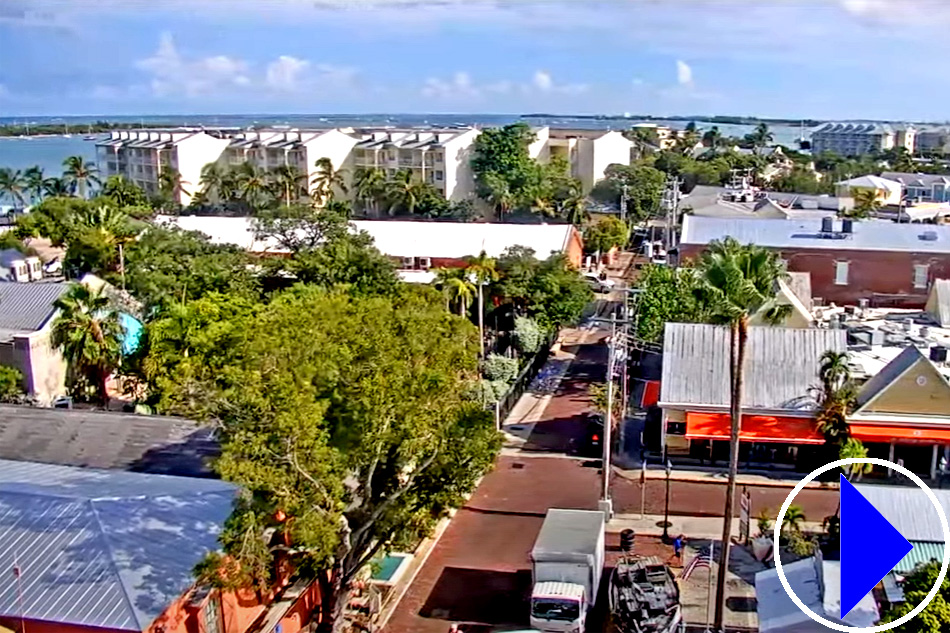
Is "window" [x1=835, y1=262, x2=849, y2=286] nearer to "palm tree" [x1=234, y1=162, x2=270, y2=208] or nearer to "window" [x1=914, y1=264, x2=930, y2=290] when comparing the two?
"window" [x1=914, y1=264, x2=930, y2=290]

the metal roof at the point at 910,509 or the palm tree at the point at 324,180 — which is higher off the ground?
the palm tree at the point at 324,180

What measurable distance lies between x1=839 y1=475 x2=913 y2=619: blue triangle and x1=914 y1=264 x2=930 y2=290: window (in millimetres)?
36538

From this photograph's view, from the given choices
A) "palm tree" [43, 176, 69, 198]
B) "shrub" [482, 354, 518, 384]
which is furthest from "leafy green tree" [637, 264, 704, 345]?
"palm tree" [43, 176, 69, 198]

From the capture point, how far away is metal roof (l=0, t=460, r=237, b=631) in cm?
1945

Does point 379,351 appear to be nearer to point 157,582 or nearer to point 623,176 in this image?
point 157,582

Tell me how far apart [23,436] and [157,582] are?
448 inches

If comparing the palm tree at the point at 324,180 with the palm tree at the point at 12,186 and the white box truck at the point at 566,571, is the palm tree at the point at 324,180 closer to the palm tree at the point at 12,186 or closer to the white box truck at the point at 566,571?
the palm tree at the point at 12,186

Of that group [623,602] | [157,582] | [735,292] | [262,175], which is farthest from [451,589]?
[262,175]

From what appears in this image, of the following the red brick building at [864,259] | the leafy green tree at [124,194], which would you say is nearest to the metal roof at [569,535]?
the red brick building at [864,259]

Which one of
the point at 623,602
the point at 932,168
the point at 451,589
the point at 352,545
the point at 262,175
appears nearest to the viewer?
the point at 352,545

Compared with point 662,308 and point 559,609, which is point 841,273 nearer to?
point 662,308

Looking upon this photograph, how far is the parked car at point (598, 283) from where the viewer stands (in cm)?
6444

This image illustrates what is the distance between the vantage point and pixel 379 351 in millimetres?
19000

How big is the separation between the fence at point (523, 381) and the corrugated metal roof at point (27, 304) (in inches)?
779
